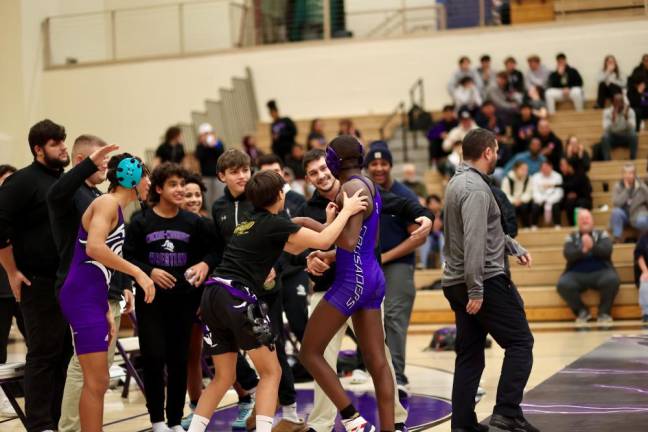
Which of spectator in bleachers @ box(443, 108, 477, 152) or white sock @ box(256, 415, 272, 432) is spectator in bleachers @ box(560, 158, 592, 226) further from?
white sock @ box(256, 415, 272, 432)

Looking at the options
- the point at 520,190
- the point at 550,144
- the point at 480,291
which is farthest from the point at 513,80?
the point at 480,291

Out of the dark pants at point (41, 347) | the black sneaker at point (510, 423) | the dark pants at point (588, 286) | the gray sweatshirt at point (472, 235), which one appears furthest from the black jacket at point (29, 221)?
the dark pants at point (588, 286)

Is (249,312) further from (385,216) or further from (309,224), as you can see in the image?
(385,216)

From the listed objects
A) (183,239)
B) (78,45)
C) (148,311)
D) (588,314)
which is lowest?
(588,314)

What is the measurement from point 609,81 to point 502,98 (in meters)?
1.92

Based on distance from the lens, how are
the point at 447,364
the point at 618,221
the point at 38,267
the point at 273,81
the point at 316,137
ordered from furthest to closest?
the point at 273,81 < the point at 316,137 < the point at 618,221 < the point at 447,364 < the point at 38,267

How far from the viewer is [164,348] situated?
6895mm

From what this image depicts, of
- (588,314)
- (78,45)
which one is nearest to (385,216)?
(588,314)

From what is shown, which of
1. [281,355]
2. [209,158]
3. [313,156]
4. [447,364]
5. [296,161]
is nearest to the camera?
[313,156]

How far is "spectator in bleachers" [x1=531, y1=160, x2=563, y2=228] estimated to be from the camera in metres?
16.7

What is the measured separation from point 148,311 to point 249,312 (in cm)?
120

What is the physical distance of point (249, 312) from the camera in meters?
5.95

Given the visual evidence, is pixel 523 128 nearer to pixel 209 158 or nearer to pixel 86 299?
pixel 209 158

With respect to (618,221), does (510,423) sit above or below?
below
